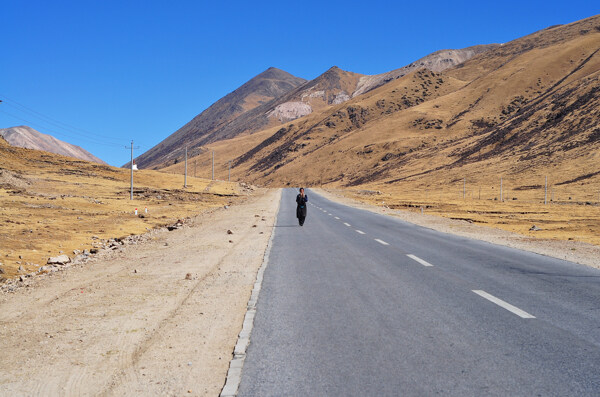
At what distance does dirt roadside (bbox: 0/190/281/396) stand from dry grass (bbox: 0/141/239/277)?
3931mm

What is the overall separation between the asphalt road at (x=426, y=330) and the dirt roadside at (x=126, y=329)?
20.6 inches

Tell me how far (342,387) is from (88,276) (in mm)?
8337

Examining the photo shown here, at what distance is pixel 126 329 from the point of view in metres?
6.30

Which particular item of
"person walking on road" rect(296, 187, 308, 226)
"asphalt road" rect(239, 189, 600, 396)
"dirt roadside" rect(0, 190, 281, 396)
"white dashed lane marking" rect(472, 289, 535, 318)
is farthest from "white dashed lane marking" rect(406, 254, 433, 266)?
"person walking on road" rect(296, 187, 308, 226)

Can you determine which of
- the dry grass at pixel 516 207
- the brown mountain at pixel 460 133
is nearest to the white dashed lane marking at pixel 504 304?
the dry grass at pixel 516 207

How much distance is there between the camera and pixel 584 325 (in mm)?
5988

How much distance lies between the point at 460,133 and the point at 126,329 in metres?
122

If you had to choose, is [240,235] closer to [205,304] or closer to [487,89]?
[205,304]

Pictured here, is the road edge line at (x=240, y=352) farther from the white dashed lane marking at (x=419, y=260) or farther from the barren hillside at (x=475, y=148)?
the barren hillside at (x=475, y=148)

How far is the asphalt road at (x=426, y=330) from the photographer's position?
4316mm

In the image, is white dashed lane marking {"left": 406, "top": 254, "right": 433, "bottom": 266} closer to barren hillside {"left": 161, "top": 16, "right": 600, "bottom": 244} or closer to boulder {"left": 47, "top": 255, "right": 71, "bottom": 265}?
boulder {"left": 47, "top": 255, "right": 71, "bottom": 265}

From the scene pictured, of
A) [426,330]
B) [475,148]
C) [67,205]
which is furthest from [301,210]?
[475,148]

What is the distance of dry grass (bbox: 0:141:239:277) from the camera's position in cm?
1636

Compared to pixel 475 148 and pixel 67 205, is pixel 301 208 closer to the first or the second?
pixel 67 205
